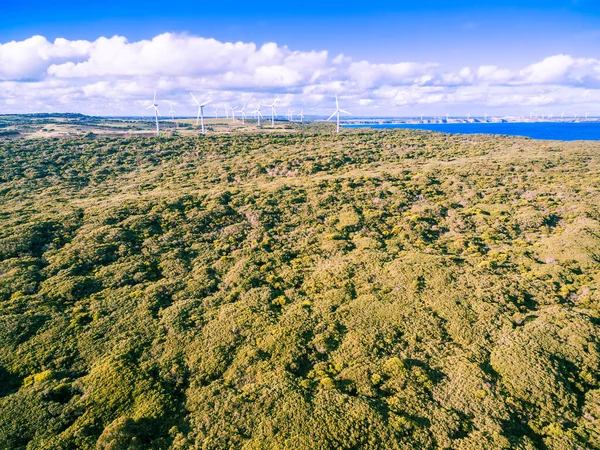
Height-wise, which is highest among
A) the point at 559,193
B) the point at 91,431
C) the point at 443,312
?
the point at 559,193

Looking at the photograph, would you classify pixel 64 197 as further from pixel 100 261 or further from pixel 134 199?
pixel 100 261

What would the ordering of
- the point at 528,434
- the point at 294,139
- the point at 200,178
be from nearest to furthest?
1. the point at 528,434
2. the point at 200,178
3. the point at 294,139

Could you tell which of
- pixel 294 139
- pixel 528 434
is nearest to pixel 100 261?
pixel 528 434

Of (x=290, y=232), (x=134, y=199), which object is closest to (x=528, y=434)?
(x=290, y=232)

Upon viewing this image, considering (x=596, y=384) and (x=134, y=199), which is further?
(x=134, y=199)

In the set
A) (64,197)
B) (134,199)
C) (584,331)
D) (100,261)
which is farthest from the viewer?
(64,197)

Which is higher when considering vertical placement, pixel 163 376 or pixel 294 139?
pixel 294 139
